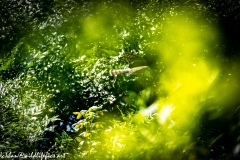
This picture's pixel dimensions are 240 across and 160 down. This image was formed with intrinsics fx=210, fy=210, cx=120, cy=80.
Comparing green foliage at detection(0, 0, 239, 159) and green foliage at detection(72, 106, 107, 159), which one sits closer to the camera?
green foliage at detection(0, 0, 239, 159)

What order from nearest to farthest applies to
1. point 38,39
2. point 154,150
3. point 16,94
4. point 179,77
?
point 154,150 < point 16,94 < point 179,77 < point 38,39

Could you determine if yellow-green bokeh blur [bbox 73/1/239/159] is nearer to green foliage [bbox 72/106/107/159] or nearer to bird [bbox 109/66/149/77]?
green foliage [bbox 72/106/107/159]

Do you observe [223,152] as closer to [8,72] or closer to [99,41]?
[99,41]

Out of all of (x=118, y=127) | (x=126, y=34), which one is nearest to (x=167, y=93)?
(x=118, y=127)

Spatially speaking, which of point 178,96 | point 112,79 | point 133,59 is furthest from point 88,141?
point 133,59

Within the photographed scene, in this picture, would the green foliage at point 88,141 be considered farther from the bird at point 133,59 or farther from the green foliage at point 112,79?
the bird at point 133,59

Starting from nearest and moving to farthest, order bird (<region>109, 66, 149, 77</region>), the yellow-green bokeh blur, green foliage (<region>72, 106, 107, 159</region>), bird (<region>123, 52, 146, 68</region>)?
the yellow-green bokeh blur → green foliage (<region>72, 106, 107, 159</region>) → bird (<region>109, 66, 149, 77</region>) → bird (<region>123, 52, 146, 68</region>)

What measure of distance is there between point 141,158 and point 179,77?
114 cm

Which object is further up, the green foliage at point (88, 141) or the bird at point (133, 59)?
the bird at point (133, 59)

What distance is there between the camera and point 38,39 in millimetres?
3684

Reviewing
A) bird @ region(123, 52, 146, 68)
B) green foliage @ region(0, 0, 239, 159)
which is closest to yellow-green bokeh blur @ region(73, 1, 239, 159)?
green foliage @ region(0, 0, 239, 159)

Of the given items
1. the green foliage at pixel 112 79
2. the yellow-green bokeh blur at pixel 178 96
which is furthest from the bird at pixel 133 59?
the yellow-green bokeh blur at pixel 178 96

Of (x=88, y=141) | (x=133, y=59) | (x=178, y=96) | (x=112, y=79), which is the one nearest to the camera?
(x=178, y=96)

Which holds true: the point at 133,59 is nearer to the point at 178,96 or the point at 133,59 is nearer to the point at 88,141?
the point at 178,96
